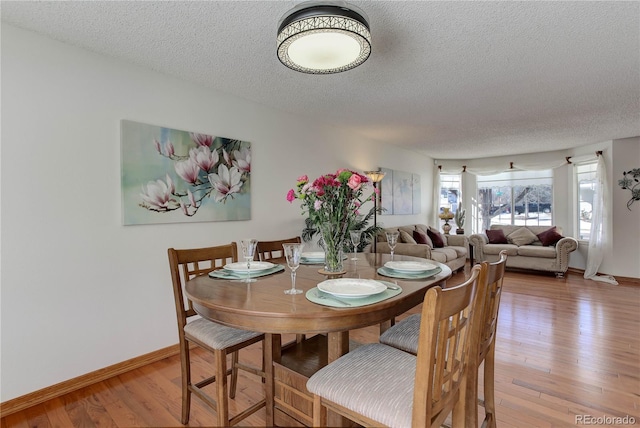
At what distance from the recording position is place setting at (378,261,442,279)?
1610 mm

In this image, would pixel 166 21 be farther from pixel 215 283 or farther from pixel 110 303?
pixel 110 303

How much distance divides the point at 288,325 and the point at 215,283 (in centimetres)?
58

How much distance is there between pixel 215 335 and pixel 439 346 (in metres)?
1.08

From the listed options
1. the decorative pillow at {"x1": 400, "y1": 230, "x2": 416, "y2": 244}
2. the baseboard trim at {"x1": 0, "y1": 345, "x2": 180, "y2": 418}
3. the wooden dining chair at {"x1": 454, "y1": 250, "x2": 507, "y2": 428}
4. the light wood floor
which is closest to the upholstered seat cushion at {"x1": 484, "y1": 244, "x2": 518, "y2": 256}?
the decorative pillow at {"x1": 400, "y1": 230, "x2": 416, "y2": 244}

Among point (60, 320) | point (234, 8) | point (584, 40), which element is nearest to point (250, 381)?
point (60, 320)

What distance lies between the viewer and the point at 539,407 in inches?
70.8

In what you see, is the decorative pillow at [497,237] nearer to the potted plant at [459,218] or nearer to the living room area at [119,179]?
the potted plant at [459,218]

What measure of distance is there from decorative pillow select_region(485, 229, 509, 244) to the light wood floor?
9.11 ft

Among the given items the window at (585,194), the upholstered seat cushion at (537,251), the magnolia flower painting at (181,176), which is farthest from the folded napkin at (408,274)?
the window at (585,194)

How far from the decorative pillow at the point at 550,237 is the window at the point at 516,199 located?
2.54ft

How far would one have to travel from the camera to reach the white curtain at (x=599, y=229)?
A: 16.3 feet

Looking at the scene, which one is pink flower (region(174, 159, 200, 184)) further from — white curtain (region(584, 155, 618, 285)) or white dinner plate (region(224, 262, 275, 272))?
white curtain (region(584, 155, 618, 285))

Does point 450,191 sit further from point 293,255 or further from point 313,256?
point 293,255

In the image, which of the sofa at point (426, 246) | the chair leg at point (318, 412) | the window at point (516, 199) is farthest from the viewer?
the window at point (516, 199)
